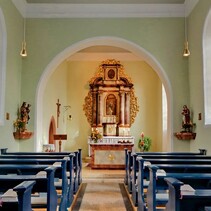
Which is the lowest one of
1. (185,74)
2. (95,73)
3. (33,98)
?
(33,98)

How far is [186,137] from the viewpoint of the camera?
6867 mm

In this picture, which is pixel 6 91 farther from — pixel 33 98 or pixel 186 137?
pixel 186 137

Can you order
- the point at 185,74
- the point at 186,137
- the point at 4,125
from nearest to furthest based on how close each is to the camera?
the point at 4,125, the point at 186,137, the point at 185,74

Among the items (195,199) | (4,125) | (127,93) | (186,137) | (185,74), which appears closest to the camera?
(195,199)

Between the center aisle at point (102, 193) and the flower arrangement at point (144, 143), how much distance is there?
342 centimetres

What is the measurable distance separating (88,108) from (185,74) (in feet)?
18.8

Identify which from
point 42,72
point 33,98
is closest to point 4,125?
point 33,98

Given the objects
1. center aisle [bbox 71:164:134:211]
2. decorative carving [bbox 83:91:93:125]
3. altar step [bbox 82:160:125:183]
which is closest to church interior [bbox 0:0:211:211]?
altar step [bbox 82:160:125:183]

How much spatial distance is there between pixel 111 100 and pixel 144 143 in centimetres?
216

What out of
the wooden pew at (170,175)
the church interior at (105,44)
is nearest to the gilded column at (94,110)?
the church interior at (105,44)

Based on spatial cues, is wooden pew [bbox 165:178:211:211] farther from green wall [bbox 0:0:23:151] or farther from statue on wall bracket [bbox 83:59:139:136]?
statue on wall bracket [bbox 83:59:139:136]

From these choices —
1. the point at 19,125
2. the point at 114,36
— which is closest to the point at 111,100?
the point at 114,36

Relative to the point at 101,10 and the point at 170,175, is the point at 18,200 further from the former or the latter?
the point at 101,10

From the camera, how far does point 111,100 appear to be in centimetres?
1216
